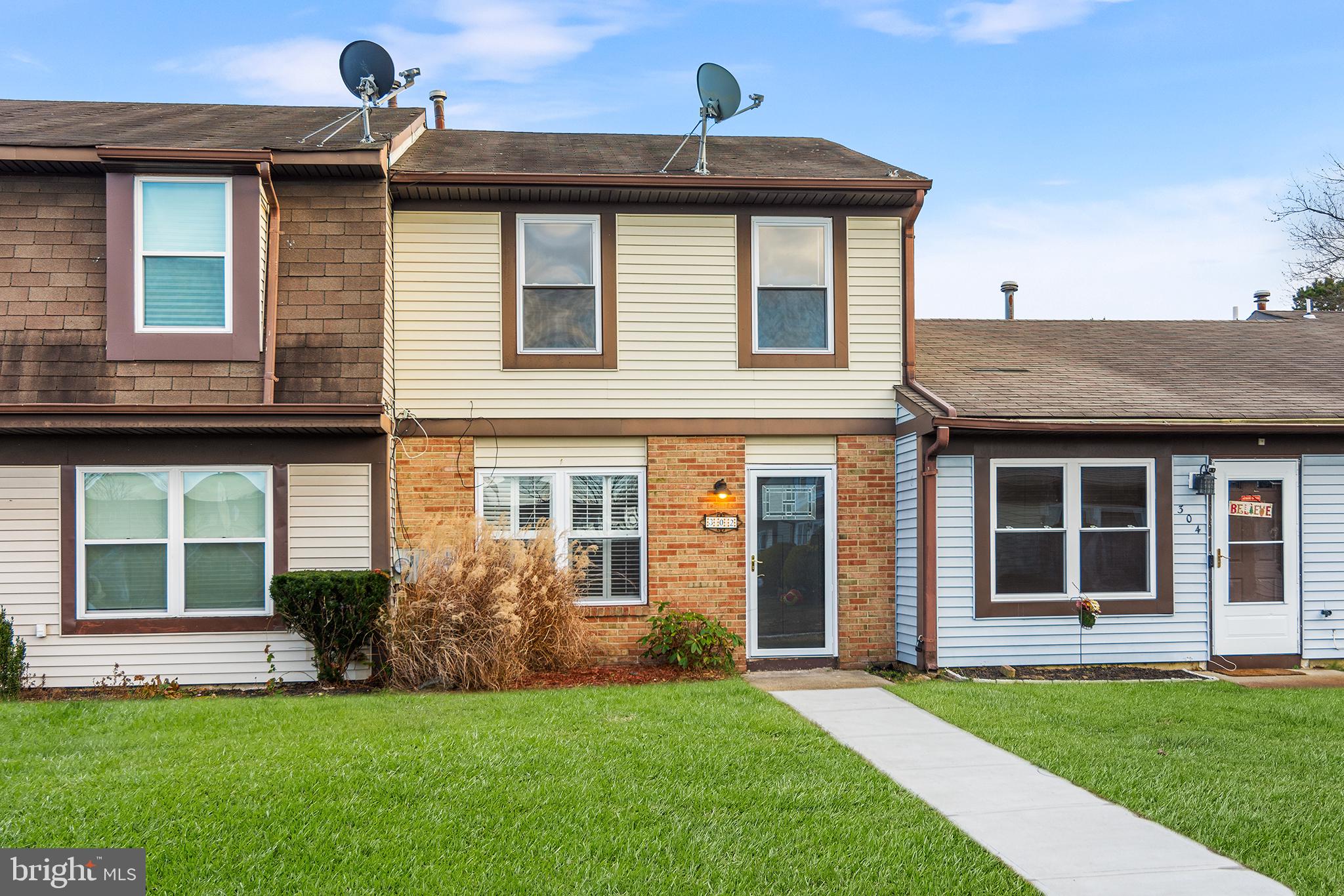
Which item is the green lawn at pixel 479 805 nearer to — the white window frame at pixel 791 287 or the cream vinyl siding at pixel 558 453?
the cream vinyl siding at pixel 558 453

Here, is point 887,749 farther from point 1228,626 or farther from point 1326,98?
point 1326,98

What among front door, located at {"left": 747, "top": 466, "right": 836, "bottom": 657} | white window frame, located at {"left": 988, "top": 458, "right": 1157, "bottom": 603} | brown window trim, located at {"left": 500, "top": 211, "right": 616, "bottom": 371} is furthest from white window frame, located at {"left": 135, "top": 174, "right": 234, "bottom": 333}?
white window frame, located at {"left": 988, "top": 458, "right": 1157, "bottom": 603}

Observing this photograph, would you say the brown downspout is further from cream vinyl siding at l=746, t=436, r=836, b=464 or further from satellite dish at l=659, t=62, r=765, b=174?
cream vinyl siding at l=746, t=436, r=836, b=464

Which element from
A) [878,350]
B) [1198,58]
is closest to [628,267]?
[878,350]

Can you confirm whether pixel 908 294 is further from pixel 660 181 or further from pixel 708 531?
pixel 708 531

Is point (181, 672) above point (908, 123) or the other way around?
the other way around

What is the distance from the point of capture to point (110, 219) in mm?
9266

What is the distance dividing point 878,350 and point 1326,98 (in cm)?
1325

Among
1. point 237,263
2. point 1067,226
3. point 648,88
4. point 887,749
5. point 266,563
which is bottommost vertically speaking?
point 887,749

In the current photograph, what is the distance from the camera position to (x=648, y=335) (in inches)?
415

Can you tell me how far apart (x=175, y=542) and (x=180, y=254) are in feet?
8.73

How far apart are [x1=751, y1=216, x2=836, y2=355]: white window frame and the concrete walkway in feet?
14.1

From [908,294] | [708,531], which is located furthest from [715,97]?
[708,531]

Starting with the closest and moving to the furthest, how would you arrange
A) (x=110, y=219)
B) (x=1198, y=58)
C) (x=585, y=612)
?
(x=110, y=219)
(x=585, y=612)
(x=1198, y=58)
